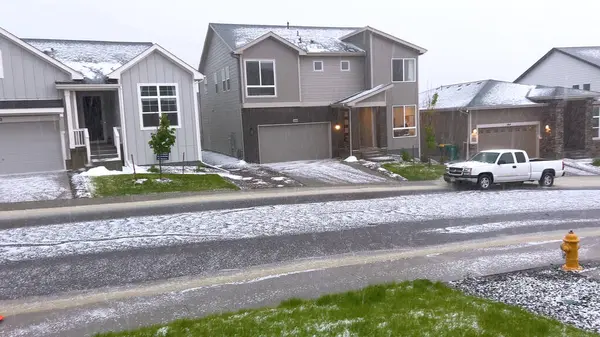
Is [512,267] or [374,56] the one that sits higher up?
[374,56]

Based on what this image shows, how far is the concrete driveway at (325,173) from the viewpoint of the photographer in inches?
793

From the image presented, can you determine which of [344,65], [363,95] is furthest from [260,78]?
[363,95]

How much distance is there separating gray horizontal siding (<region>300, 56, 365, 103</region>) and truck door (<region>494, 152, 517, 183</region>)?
1049 cm

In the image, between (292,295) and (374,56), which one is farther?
(374,56)

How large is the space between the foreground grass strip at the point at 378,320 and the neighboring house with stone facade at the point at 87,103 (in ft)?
54.4

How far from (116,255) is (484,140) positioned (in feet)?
81.5

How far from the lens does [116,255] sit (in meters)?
9.65

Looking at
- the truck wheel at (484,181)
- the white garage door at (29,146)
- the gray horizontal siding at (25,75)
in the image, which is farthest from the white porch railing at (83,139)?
the truck wheel at (484,181)

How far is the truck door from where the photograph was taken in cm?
1928

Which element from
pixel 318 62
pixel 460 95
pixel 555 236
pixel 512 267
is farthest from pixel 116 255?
pixel 460 95

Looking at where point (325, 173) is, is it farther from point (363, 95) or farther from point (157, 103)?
point (157, 103)

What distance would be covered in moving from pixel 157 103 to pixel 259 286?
16463 millimetres

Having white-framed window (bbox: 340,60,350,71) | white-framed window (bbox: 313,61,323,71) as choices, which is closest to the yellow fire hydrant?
white-framed window (bbox: 313,61,323,71)

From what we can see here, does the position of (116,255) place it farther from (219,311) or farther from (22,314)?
(219,311)
